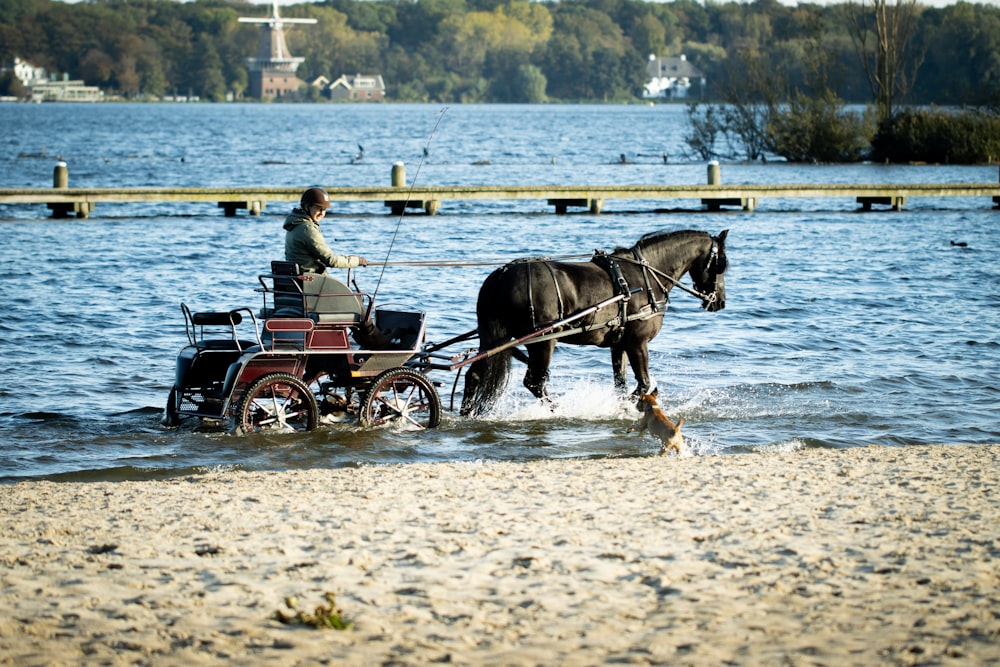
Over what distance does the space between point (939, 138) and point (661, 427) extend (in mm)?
54544

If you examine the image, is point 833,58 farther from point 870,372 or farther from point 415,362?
point 415,362

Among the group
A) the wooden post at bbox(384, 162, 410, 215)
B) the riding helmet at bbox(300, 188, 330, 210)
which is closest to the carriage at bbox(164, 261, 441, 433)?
the riding helmet at bbox(300, 188, 330, 210)

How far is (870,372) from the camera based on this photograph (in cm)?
1598

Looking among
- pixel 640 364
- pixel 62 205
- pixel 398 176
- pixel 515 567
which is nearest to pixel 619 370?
pixel 640 364

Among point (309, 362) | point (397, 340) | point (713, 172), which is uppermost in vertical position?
point (713, 172)

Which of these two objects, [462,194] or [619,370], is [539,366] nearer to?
[619,370]

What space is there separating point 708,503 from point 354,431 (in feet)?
13.8

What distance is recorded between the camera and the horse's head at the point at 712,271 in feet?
43.0

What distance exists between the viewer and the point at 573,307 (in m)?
12.1

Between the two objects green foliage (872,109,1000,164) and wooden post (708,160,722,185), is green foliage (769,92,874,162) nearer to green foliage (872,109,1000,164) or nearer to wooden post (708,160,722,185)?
green foliage (872,109,1000,164)

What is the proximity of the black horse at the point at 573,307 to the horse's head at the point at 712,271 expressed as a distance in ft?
0.54

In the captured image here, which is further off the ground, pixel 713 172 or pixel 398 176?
pixel 713 172

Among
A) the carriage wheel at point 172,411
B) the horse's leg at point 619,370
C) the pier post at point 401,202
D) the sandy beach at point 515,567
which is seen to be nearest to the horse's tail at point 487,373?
the horse's leg at point 619,370

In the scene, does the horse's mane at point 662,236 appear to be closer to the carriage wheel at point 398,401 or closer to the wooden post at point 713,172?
the carriage wheel at point 398,401
